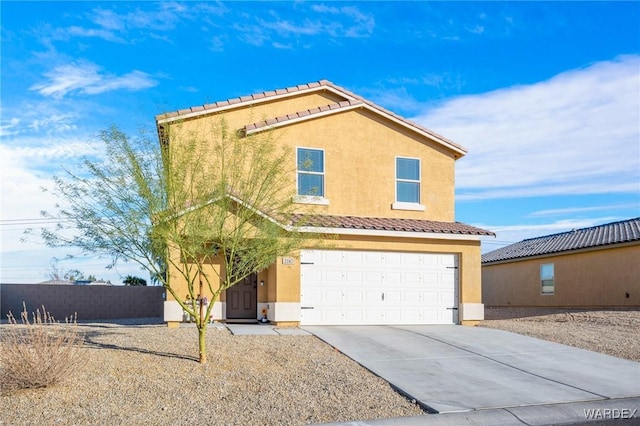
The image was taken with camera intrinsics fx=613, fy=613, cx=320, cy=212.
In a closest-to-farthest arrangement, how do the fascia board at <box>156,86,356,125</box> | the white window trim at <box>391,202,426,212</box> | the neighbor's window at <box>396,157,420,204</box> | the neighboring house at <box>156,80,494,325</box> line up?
the fascia board at <box>156,86,356,125</box>
the neighboring house at <box>156,80,494,325</box>
the white window trim at <box>391,202,426,212</box>
the neighbor's window at <box>396,157,420,204</box>

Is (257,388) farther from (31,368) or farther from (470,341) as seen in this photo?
(470,341)

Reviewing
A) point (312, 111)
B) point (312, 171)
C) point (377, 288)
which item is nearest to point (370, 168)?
point (312, 171)

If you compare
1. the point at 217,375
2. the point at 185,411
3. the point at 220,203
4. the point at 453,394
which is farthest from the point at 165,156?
the point at 453,394

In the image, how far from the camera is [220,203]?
11.6 m

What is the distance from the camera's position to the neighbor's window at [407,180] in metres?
20.3

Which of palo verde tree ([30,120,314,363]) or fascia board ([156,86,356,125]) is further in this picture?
fascia board ([156,86,356,125])

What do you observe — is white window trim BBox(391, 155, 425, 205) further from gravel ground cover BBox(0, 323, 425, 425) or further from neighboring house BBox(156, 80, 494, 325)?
gravel ground cover BBox(0, 323, 425, 425)

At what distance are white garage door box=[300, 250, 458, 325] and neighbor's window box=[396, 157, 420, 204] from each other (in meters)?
2.26

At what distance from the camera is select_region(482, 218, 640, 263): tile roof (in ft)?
80.3

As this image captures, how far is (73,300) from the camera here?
25.1m

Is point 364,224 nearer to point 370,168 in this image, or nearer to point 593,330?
point 370,168

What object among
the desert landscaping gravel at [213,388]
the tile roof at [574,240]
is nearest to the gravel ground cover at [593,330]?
the desert landscaping gravel at [213,388]

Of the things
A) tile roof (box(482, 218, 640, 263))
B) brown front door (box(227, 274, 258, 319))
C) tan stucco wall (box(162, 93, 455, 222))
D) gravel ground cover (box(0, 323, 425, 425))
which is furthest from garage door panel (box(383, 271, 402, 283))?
tile roof (box(482, 218, 640, 263))

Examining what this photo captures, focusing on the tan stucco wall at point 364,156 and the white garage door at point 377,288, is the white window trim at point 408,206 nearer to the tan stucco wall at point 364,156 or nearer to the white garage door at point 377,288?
the tan stucco wall at point 364,156
